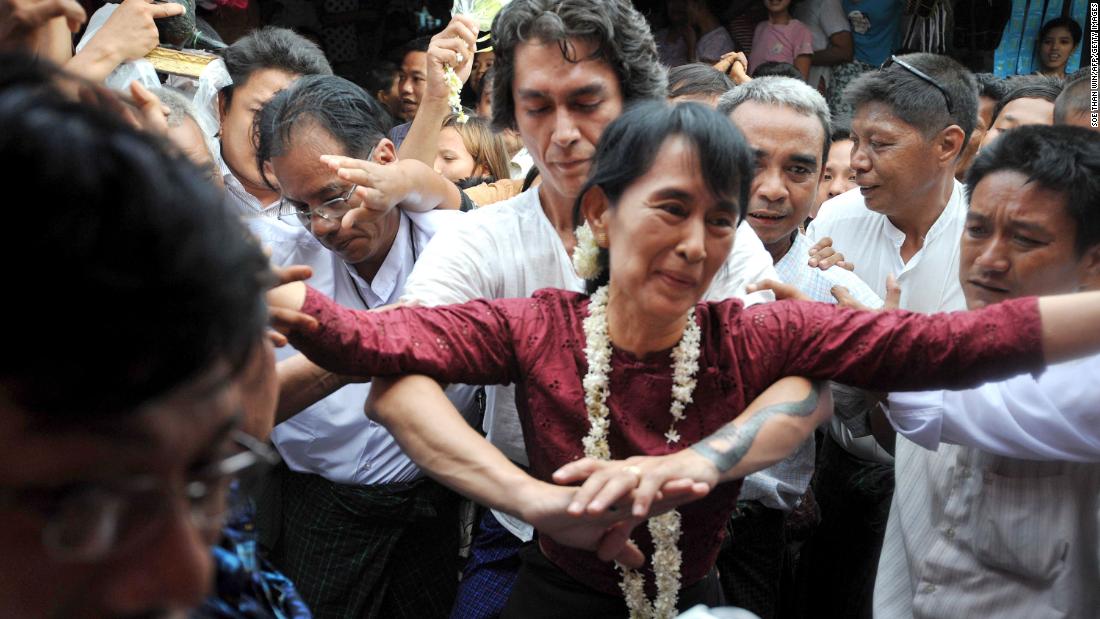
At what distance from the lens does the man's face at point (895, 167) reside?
414 centimetres

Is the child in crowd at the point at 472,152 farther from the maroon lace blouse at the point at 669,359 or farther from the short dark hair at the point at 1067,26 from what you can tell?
the short dark hair at the point at 1067,26

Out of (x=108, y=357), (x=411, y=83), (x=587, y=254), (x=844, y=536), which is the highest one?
(x=108, y=357)

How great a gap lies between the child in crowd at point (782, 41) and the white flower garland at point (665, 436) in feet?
20.1

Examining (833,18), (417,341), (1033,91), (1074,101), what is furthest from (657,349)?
(833,18)

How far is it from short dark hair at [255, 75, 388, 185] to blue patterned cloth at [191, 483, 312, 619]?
1.78 metres

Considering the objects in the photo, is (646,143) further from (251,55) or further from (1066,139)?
(251,55)

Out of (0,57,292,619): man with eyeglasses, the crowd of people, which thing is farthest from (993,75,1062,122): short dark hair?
(0,57,292,619): man with eyeglasses

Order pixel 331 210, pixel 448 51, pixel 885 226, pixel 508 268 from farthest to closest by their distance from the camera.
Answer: pixel 885 226, pixel 448 51, pixel 331 210, pixel 508 268

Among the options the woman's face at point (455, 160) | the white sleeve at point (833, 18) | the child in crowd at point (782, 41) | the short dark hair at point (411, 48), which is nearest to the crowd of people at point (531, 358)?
the woman's face at point (455, 160)

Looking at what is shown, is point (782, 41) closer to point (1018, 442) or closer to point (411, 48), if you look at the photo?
point (411, 48)

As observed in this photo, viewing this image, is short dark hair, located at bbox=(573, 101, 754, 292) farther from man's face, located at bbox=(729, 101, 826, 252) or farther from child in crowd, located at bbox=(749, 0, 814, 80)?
child in crowd, located at bbox=(749, 0, 814, 80)

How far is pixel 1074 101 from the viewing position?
436cm

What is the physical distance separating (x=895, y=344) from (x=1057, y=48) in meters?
6.64

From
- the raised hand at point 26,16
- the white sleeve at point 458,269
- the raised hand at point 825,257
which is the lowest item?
the raised hand at point 825,257
